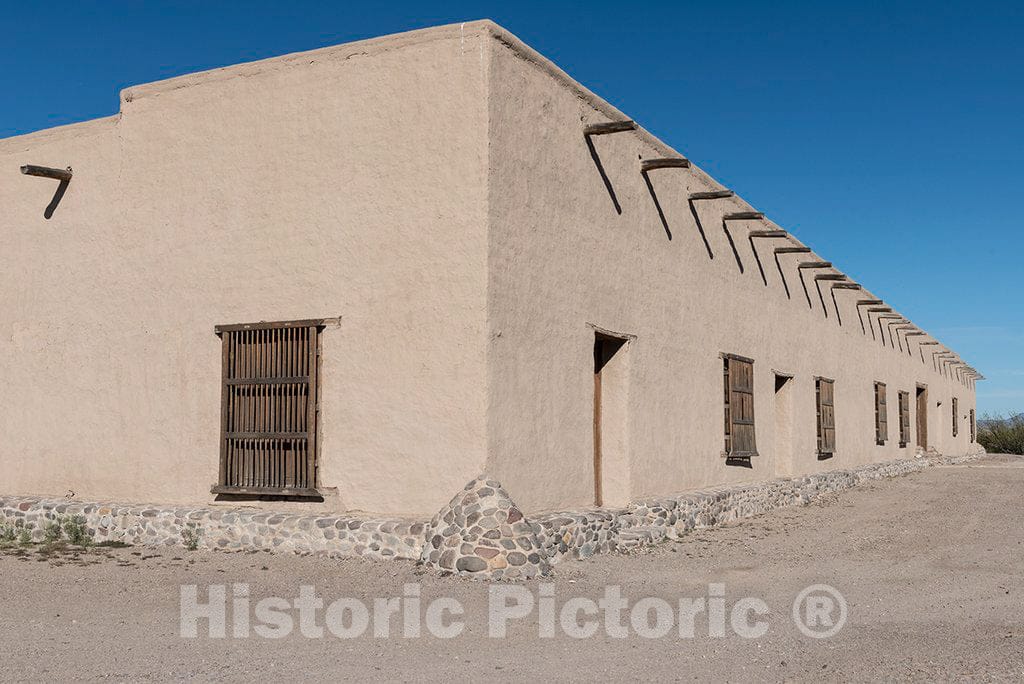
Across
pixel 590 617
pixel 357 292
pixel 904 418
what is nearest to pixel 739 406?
pixel 357 292

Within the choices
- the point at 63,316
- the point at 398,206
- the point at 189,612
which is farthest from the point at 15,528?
the point at 398,206

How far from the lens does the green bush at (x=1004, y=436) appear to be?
38.9 metres

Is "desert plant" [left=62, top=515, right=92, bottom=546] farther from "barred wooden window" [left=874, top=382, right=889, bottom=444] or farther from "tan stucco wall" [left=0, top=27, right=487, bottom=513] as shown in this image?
"barred wooden window" [left=874, top=382, right=889, bottom=444]

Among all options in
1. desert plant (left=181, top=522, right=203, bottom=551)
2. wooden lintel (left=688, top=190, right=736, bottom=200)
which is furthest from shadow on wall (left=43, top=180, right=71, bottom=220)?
→ wooden lintel (left=688, top=190, right=736, bottom=200)

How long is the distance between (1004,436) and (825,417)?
2659cm

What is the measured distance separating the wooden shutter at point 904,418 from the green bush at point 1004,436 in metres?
15.6

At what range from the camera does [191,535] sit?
930cm

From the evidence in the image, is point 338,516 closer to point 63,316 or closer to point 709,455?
point 63,316

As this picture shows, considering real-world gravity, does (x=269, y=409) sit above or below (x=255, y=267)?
below

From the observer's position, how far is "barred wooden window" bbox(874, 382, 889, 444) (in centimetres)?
2238

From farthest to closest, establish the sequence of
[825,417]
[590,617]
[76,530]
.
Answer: [825,417]
[76,530]
[590,617]

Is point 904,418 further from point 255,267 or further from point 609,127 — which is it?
point 255,267

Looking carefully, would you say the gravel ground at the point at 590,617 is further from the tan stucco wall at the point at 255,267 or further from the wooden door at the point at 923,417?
the wooden door at the point at 923,417

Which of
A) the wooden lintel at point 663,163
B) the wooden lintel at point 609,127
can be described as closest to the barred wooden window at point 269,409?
the wooden lintel at point 609,127
